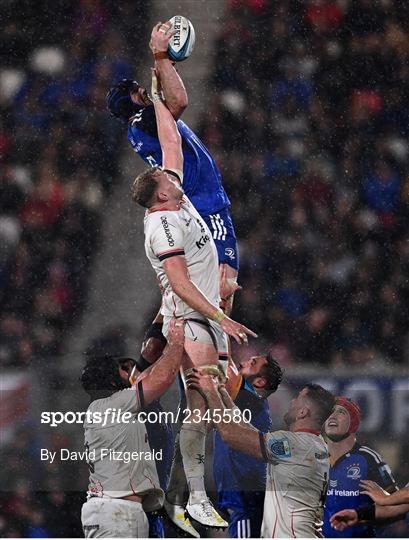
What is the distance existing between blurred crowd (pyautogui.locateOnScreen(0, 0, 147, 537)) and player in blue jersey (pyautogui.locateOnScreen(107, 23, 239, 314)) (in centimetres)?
14

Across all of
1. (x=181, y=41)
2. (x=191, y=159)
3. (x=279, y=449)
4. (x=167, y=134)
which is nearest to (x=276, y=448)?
(x=279, y=449)

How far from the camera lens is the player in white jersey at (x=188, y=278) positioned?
246 inches

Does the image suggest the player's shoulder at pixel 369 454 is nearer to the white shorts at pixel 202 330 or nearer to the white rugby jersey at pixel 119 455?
the white shorts at pixel 202 330

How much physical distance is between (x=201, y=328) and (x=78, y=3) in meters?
2.00

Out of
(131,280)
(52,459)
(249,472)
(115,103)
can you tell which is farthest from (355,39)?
(52,459)

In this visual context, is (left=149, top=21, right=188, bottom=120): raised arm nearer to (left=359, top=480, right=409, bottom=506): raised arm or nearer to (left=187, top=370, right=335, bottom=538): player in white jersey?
(left=187, top=370, right=335, bottom=538): player in white jersey

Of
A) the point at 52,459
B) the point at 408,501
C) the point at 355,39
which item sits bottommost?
the point at 408,501

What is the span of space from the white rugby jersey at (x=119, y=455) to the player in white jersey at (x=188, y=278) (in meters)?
0.21

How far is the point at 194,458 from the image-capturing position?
6.31 m

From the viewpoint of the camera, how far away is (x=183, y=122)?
6539 mm

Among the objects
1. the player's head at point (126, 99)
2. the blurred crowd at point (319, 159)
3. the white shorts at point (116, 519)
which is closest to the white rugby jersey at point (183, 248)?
the blurred crowd at point (319, 159)

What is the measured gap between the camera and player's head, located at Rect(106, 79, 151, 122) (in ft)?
21.4

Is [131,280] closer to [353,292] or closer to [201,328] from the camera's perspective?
[201,328]

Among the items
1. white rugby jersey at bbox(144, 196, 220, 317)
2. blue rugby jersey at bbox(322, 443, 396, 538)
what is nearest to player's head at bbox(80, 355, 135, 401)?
white rugby jersey at bbox(144, 196, 220, 317)
